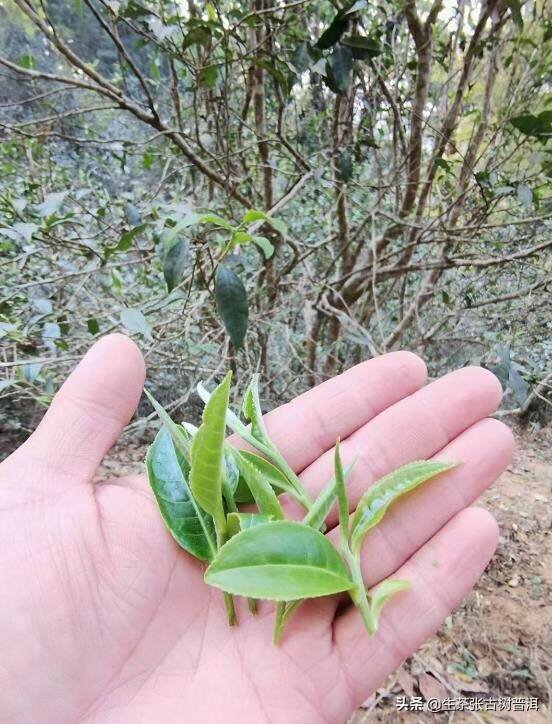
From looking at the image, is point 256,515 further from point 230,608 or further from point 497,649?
point 497,649

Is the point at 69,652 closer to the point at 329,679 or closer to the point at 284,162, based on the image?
the point at 329,679

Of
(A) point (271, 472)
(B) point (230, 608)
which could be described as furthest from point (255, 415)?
(B) point (230, 608)

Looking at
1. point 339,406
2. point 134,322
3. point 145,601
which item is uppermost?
point 134,322

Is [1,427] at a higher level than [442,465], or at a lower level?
lower

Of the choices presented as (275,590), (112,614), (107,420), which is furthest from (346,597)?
(107,420)

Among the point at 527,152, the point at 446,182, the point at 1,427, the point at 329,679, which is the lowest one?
the point at 1,427

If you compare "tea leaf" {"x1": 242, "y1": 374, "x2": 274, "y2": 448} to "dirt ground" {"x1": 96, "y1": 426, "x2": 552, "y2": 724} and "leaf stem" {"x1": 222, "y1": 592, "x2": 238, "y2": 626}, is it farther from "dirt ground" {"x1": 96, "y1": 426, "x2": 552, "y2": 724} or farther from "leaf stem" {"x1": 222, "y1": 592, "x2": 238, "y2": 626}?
"dirt ground" {"x1": 96, "y1": 426, "x2": 552, "y2": 724}

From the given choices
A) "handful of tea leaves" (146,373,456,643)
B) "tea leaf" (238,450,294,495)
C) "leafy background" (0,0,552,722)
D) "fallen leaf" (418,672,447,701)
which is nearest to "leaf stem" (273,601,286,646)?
"handful of tea leaves" (146,373,456,643)
